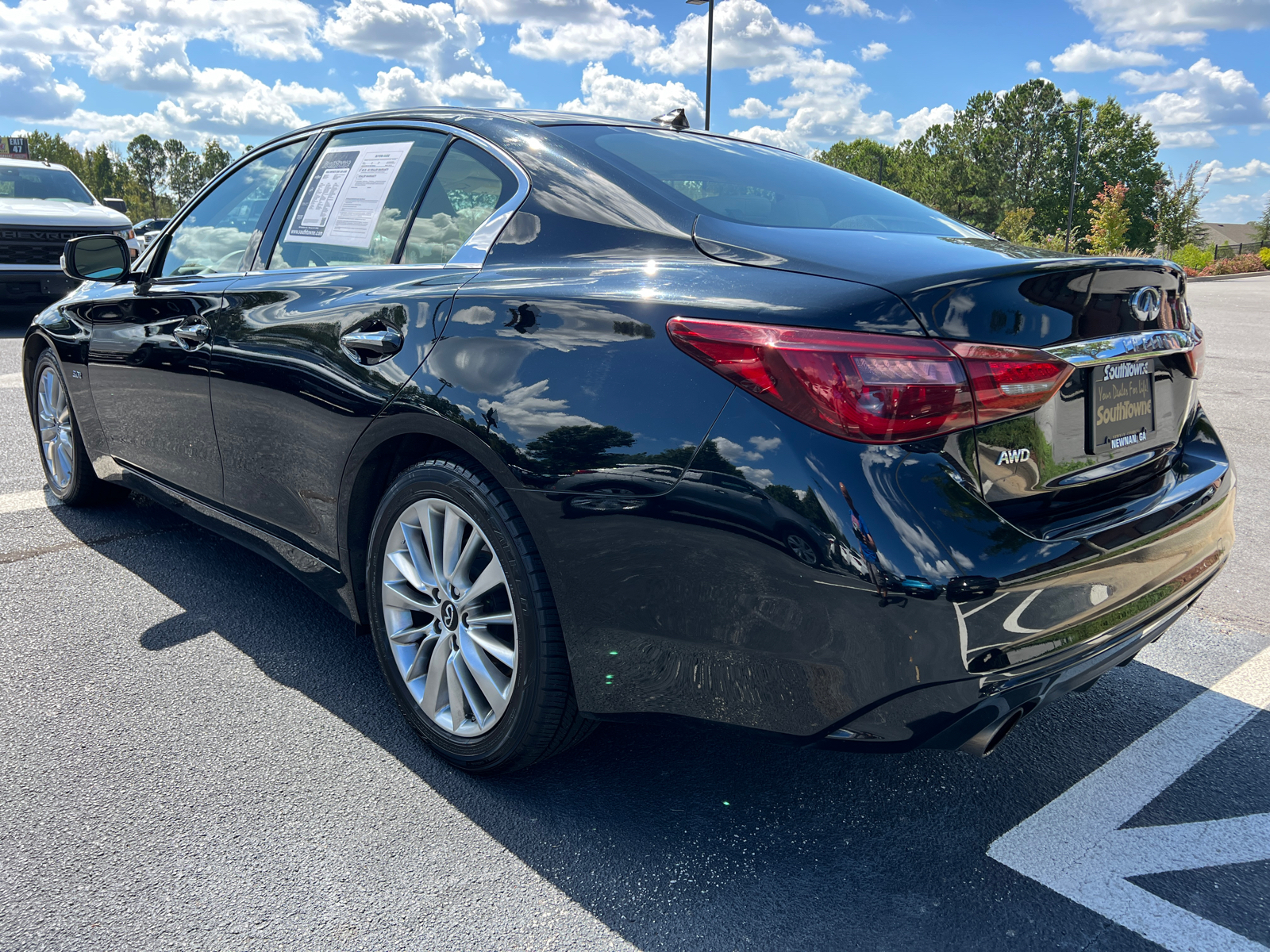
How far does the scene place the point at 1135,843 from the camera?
2195mm

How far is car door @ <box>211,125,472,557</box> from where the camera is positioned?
2520 mm

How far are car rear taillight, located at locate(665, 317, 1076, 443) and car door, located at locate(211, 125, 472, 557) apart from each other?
910 millimetres

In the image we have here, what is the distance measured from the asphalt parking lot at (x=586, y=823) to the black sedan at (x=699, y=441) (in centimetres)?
28

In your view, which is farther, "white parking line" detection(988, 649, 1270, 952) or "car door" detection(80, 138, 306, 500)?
"car door" detection(80, 138, 306, 500)

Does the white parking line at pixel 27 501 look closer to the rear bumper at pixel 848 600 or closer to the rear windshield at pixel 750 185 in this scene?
the rear windshield at pixel 750 185

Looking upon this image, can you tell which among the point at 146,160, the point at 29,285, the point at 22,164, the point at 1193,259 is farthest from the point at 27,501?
the point at 146,160

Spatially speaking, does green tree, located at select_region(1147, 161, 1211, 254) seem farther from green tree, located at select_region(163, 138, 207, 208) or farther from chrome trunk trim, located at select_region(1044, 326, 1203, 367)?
green tree, located at select_region(163, 138, 207, 208)

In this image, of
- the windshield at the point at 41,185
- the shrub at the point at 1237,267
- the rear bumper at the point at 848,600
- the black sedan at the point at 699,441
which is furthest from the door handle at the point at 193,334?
the shrub at the point at 1237,267

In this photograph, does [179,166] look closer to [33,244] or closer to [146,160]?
[146,160]

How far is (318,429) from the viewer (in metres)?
2.71

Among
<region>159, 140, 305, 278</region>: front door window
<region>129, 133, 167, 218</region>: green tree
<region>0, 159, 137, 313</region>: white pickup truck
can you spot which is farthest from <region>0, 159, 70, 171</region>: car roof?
<region>129, 133, 167, 218</region>: green tree

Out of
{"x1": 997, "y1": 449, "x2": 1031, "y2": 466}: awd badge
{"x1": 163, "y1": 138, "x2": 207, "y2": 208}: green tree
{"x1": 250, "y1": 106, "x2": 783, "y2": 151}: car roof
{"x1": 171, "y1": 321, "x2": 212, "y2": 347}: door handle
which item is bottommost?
{"x1": 997, "y1": 449, "x2": 1031, "y2": 466}: awd badge

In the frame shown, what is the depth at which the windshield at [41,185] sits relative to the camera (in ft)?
42.0

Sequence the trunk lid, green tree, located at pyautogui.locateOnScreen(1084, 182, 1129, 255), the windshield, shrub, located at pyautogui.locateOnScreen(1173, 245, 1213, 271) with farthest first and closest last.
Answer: shrub, located at pyautogui.locateOnScreen(1173, 245, 1213, 271)
green tree, located at pyautogui.locateOnScreen(1084, 182, 1129, 255)
the windshield
the trunk lid
